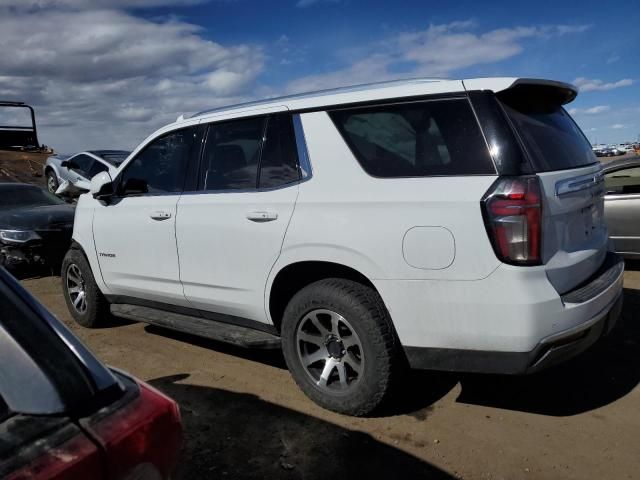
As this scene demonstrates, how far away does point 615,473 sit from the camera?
108 inches

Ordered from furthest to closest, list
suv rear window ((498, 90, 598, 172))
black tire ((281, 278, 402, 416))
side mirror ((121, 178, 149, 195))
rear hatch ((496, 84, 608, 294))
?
1. side mirror ((121, 178, 149, 195))
2. black tire ((281, 278, 402, 416))
3. suv rear window ((498, 90, 598, 172))
4. rear hatch ((496, 84, 608, 294))

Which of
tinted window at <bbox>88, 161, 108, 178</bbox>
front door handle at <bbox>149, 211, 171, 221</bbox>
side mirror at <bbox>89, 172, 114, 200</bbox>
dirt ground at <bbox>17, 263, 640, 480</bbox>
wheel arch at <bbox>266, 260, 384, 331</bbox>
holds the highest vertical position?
tinted window at <bbox>88, 161, 108, 178</bbox>

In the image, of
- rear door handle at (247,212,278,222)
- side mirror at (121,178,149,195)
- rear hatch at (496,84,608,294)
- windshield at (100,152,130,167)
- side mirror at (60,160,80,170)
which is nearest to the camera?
rear hatch at (496,84,608,294)

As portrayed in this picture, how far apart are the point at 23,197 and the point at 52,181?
20.6 ft

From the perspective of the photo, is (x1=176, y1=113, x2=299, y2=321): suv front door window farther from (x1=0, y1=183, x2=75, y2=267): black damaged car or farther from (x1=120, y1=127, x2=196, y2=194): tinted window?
(x1=0, y1=183, x2=75, y2=267): black damaged car

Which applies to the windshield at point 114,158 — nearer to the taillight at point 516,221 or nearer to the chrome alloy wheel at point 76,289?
the chrome alloy wheel at point 76,289

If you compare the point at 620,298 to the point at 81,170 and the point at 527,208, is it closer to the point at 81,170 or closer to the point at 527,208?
the point at 527,208

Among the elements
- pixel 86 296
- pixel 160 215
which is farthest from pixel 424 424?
pixel 86 296

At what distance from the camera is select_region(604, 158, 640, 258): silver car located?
6746 millimetres

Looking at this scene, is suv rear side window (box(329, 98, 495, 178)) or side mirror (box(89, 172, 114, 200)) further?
side mirror (box(89, 172, 114, 200))

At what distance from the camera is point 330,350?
3404 millimetres

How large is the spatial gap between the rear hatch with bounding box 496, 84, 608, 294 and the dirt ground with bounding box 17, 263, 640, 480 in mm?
884

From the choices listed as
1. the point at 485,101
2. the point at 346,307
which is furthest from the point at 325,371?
the point at 485,101

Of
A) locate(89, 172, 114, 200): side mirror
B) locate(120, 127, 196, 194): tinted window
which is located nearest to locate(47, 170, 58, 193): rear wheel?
locate(89, 172, 114, 200): side mirror
